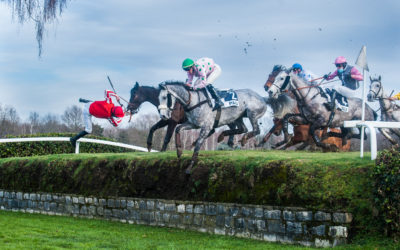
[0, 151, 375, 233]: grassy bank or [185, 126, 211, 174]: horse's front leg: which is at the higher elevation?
[185, 126, 211, 174]: horse's front leg

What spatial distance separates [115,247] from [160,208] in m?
2.45

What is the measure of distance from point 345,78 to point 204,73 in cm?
423

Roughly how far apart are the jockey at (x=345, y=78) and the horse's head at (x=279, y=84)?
1338 millimetres

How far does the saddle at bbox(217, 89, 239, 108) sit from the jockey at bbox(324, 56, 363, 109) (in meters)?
2.57

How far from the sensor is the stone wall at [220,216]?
6945mm

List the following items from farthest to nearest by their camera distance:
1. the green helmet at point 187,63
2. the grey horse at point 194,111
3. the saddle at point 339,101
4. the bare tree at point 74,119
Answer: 1. the bare tree at point 74,119
2. the saddle at point 339,101
3. the green helmet at point 187,63
4. the grey horse at point 194,111

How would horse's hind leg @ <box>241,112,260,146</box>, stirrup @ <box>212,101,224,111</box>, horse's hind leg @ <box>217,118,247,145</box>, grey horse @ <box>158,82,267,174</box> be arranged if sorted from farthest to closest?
horse's hind leg @ <box>217,118,247,145</box> < horse's hind leg @ <box>241,112,260,146</box> < stirrup @ <box>212,101,224,111</box> < grey horse @ <box>158,82,267,174</box>

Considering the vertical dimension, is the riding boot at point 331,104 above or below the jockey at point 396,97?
below

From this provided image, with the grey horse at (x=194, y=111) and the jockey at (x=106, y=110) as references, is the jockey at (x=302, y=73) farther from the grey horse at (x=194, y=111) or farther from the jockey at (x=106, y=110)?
the jockey at (x=106, y=110)

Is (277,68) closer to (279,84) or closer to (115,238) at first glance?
(279,84)

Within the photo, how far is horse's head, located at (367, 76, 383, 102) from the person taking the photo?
12.9m

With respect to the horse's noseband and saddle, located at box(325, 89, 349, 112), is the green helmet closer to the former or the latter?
the horse's noseband

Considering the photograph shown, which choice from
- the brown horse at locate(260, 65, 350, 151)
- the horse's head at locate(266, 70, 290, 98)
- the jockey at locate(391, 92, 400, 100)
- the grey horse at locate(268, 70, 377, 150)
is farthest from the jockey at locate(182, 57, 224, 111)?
the jockey at locate(391, 92, 400, 100)

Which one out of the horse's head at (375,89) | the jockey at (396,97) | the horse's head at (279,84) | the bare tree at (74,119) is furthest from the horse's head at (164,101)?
the bare tree at (74,119)
